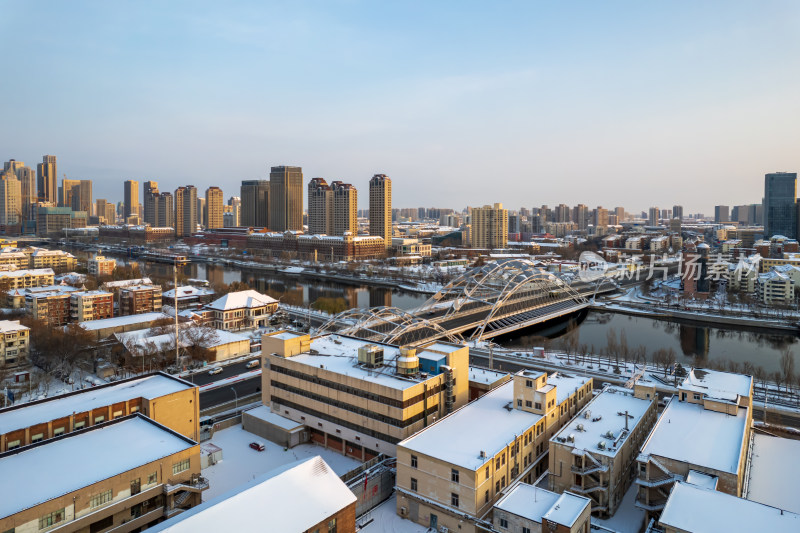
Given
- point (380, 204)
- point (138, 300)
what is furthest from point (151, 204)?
point (138, 300)

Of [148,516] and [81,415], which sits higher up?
[81,415]

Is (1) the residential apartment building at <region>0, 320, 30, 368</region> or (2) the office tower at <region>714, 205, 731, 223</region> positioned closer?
(1) the residential apartment building at <region>0, 320, 30, 368</region>

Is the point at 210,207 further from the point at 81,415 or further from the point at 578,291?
the point at 81,415

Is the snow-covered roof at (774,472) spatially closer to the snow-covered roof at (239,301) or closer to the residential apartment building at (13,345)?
the snow-covered roof at (239,301)

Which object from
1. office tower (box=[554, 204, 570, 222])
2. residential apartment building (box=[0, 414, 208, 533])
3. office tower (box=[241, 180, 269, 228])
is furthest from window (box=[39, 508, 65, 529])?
office tower (box=[554, 204, 570, 222])

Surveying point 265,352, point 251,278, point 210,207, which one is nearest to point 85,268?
point 251,278

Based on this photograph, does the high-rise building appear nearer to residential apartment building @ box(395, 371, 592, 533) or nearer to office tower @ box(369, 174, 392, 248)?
office tower @ box(369, 174, 392, 248)

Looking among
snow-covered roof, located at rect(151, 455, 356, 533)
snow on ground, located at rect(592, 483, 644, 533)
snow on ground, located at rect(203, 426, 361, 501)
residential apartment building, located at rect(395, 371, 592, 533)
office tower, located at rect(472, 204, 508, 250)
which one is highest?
office tower, located at rect(472, 204, 508, 250)
